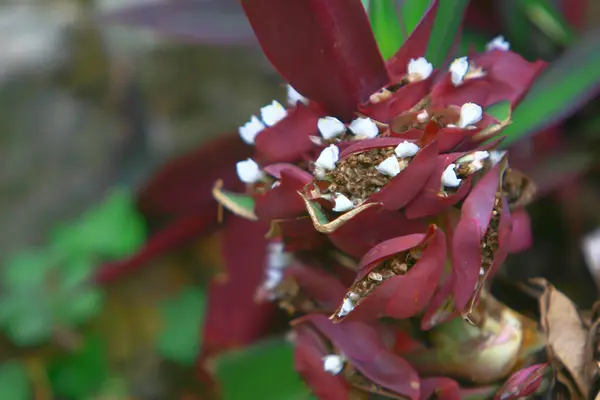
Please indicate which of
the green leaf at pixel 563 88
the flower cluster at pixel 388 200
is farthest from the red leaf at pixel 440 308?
the green leaf at pixel 563 88

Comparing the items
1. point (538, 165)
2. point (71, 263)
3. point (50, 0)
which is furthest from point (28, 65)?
point (538, 165)

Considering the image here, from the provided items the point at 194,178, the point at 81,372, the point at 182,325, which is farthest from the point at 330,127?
the point at 81,372

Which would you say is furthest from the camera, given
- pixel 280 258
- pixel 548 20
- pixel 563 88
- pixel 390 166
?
pixel 548 20

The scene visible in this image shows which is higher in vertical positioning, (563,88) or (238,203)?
(238,203)

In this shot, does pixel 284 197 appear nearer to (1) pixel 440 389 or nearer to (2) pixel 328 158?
(2) pixel 328 158

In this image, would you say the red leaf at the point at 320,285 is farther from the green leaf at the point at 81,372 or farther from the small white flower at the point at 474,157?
the green leaf at the point at 81,372
